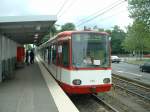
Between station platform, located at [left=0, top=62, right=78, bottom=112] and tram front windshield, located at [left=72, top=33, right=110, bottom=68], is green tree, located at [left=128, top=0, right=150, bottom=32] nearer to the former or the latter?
tram front windshield, located at [left=72, top=33, right=110, bottom=68]

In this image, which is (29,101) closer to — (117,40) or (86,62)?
(86,62)

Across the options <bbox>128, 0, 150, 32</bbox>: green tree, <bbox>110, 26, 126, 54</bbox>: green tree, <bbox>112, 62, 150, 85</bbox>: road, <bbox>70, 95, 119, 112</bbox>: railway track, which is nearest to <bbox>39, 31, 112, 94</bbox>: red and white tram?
<bbox>70, 95, 119, 112</bbox>: railway track

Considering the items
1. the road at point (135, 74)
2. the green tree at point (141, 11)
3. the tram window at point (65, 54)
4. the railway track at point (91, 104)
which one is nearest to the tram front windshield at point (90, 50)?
the tram window at point (65, 54)

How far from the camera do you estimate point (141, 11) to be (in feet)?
127

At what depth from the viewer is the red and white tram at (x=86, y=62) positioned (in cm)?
1366

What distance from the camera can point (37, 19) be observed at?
14641mm

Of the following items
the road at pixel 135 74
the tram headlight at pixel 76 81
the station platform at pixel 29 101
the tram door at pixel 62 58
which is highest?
the tram door at pixel 62 58

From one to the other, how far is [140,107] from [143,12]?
1012 inches

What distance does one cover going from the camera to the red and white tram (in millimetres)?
13656

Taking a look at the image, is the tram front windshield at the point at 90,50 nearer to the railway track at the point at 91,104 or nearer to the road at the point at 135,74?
the railway track at the point at 91,104

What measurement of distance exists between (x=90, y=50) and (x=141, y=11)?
26.3 meters

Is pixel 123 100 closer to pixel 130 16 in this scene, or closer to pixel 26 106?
pixel 26 106

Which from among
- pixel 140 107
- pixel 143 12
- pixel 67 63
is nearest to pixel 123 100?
pixel 140 107

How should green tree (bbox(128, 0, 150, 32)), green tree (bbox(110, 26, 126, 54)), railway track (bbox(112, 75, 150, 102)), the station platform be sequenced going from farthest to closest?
green tree (bbox(110, 26, 126, 54)) < green tree (bbox(128, 0, 150, 32)) < railway track (bbox(112, 75, 150, 102)) < the station platform
